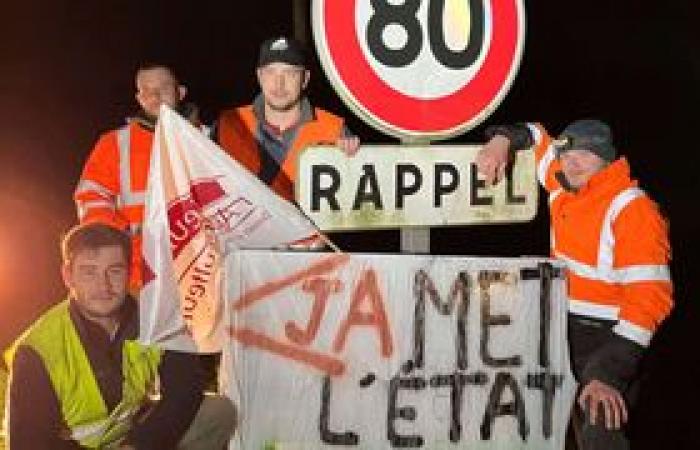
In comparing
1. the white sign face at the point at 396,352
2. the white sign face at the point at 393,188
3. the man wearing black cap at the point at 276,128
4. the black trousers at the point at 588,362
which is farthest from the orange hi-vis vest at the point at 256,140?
the black trousers at the point at 588,362

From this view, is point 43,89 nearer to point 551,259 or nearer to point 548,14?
point 551,259

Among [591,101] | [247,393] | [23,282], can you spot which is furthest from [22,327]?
[591,101]

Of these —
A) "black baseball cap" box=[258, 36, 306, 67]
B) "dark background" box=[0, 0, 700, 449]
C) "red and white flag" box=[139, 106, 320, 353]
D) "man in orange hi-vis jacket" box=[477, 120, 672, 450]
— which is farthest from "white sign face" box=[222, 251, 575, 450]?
"dark background" box=[0, 0, 700, 449]

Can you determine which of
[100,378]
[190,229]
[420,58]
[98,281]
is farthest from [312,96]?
[100,378]

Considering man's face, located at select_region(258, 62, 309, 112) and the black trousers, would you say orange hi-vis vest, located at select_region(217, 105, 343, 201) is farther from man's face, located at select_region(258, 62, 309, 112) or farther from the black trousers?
the black trousers

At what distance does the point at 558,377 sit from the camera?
488 centimetres

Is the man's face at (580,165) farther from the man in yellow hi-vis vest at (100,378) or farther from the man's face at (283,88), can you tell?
the man in yellow hi-vis vest at (100,378)

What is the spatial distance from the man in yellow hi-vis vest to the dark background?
2.51 feet

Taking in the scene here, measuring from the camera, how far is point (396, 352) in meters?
4.62

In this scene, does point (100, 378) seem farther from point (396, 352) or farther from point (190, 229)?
point (396, 352)

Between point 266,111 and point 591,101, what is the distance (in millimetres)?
2334

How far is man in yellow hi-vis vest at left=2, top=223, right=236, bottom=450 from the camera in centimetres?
442

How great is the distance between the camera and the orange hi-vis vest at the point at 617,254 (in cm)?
507

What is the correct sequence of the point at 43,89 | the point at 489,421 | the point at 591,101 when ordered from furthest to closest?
the point at 591,101 < the point at 43,89 < the point at 489,421
